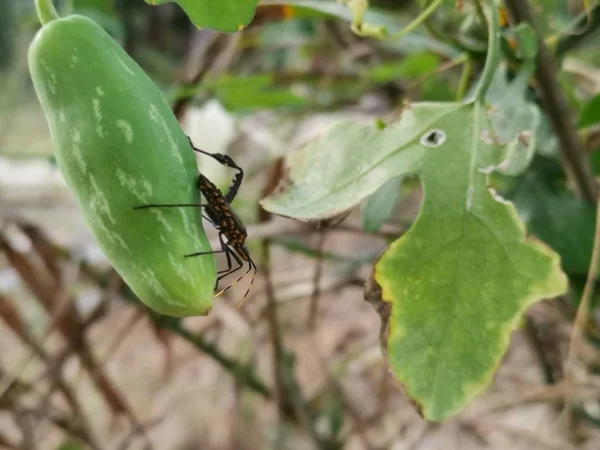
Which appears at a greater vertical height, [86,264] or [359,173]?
[359,173]

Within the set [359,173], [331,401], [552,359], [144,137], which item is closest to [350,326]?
[331,401]

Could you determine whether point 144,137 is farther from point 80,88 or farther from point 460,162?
point 460,162

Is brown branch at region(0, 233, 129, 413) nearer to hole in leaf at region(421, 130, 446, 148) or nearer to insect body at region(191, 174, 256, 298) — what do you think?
insect body at region(191, 174, 256, 298)

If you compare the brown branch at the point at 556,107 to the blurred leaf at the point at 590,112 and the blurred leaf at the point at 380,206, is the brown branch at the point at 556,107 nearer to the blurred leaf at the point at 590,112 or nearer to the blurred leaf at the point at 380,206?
the blurred leaf at the point at 590,112

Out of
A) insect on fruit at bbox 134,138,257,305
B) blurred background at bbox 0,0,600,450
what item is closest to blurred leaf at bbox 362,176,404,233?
blurred background at bbox 0,0,600,450

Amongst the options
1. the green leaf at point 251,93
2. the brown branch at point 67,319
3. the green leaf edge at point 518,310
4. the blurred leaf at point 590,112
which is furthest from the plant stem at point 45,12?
the brown branch at point 67,319

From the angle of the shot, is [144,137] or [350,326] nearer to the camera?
[144,137]

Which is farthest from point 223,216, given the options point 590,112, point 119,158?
point 590,112

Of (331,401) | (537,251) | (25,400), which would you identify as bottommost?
(25,400)
